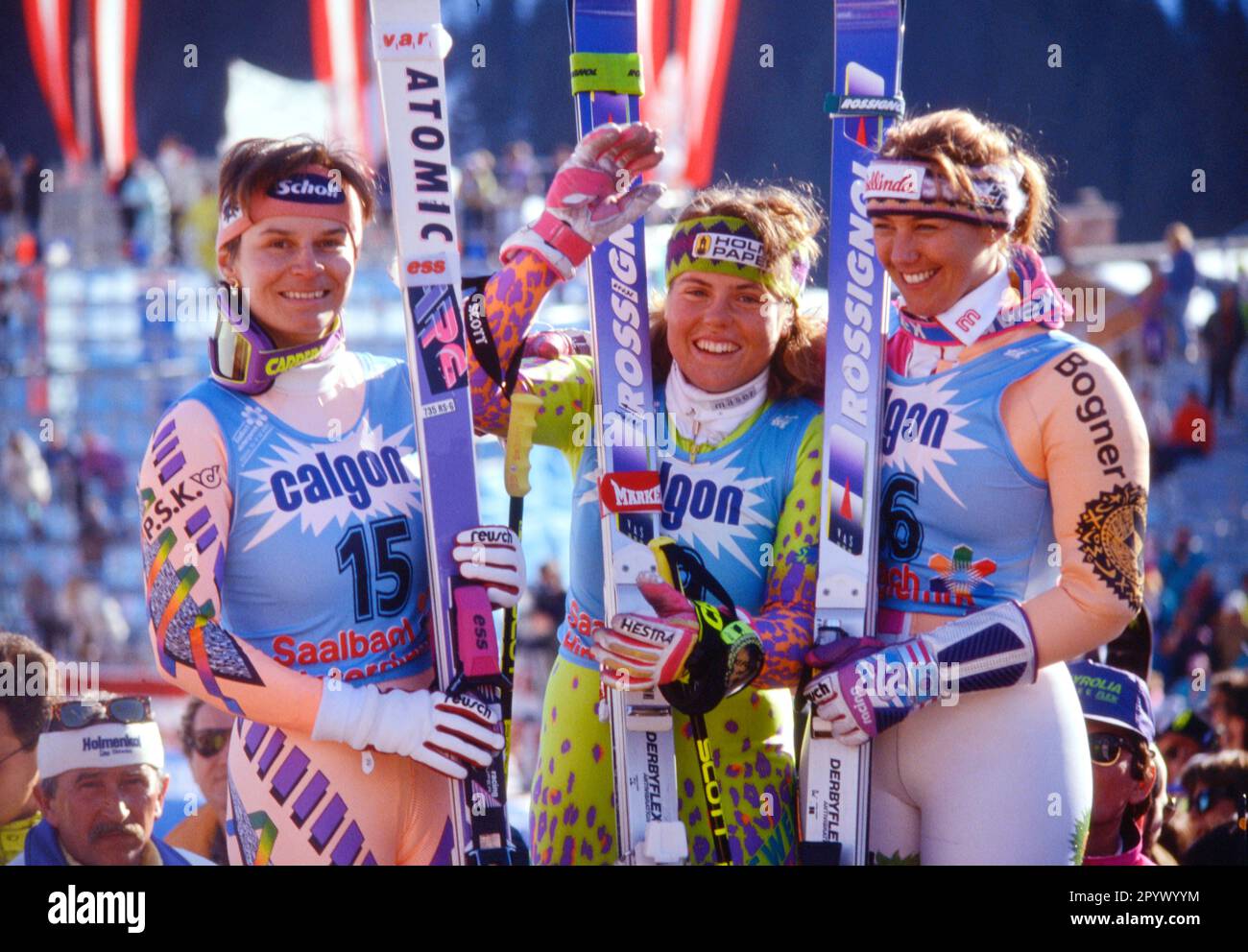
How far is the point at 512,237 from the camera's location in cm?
311

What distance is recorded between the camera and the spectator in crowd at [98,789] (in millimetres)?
3268

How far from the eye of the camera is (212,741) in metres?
4.13

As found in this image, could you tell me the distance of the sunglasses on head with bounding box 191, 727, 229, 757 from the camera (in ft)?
13.5

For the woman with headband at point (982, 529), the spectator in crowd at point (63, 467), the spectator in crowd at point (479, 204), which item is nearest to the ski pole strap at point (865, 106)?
the woman with headband at point (982, 529)

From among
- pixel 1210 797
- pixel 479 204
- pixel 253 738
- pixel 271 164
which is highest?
pixel 271 164

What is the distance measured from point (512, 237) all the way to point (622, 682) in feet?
3.02

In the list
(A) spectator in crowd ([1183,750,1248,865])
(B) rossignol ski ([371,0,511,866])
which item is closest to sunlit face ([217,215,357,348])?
(B) rossignol ski ([371,0,511,866])

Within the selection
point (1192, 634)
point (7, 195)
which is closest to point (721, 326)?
point (1192, 634)

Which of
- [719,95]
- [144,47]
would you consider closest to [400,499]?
[719,95]

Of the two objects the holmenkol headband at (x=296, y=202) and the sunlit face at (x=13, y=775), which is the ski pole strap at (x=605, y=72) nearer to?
the holmenkol headband at (x=296, y=202)

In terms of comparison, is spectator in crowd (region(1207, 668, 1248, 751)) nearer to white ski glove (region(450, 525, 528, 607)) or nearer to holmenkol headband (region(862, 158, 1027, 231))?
holmenkol headband (region(862, 158, 1027, 231))

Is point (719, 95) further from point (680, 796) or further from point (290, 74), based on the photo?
point (680, 796)

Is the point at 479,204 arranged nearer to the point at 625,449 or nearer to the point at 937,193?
the point at 625,449

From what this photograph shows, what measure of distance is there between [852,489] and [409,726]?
93 centimetres
